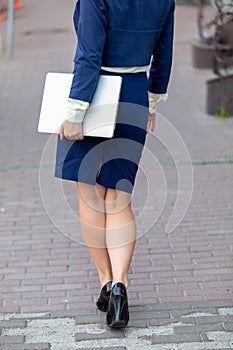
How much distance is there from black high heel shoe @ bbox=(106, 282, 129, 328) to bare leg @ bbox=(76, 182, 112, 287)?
0.72 ft

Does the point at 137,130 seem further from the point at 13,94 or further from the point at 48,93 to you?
the point at 13,94

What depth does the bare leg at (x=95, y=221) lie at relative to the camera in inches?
156

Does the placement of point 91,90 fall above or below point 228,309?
above

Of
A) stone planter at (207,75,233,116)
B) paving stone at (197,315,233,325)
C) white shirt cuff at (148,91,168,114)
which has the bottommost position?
paving stone at (197,315,233,325)

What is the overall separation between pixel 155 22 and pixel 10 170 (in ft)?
11.5

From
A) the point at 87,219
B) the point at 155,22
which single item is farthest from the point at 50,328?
the point at 155,22

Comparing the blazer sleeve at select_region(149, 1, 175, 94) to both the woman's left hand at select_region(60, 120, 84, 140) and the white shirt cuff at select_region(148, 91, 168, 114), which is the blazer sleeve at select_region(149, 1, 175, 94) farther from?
the woman's left hand at select_region(60, 120, 84, 140)

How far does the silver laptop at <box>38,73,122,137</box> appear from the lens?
3.70 m

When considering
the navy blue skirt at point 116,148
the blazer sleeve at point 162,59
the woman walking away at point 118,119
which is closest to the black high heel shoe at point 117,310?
the woman walking away at point 118,119

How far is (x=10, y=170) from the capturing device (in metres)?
7.04

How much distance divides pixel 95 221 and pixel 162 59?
891mm

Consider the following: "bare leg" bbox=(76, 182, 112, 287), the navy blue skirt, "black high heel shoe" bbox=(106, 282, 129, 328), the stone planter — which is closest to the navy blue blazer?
the navy blue skirt

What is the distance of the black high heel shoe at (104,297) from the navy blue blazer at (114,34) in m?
1.04

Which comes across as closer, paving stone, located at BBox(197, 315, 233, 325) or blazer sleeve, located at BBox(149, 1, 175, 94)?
blazer sleeve, located at BBox(149, 1, 175, 94)
